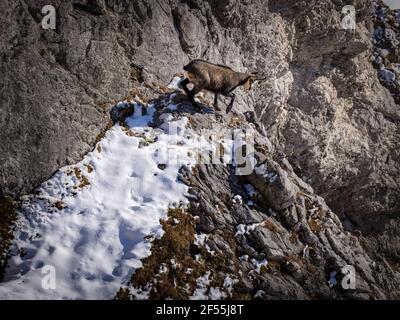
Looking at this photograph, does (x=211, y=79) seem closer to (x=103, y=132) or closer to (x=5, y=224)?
(x=103, y=132)

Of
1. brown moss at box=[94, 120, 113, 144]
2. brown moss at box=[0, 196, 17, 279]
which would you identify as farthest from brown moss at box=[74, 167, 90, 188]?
brown moss at box=[0, 196, 17, 279]

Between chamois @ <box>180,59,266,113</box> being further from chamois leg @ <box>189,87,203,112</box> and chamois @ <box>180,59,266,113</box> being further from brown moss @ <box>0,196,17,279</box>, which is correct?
brown moss @ <box>0,196,17,279</box>

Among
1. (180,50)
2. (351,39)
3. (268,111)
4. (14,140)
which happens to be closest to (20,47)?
(14,140)

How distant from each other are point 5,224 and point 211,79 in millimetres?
7590

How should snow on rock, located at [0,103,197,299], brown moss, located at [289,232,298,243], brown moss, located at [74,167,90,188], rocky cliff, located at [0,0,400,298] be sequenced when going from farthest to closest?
1. brown moss, located at [289,232,298,243]
2. brown moss, located at [74,167,90,188]
3. rocky cliff, located at [0,0,400,298]
4. snow on rock, located at [0,103,197,299]

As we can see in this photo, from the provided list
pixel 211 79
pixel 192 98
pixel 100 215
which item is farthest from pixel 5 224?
pixel 211 79

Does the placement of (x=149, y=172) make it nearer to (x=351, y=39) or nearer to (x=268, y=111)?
(x=268, y=111)

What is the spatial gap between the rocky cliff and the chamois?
816 millimetres

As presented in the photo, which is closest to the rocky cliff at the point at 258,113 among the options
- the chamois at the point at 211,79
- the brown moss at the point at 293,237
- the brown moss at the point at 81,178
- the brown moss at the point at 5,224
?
the brown moss at the point at 293,237

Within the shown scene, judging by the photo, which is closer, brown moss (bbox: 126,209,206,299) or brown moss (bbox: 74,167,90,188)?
brown moss (bbox: 126,209,206,299)

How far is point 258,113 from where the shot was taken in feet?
58.0

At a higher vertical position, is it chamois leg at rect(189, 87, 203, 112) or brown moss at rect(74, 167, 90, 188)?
chamois leg at rect(189, 87, 203, 112)

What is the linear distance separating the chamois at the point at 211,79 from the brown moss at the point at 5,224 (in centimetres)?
640

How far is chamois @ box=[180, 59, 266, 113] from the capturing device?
13062 mm
